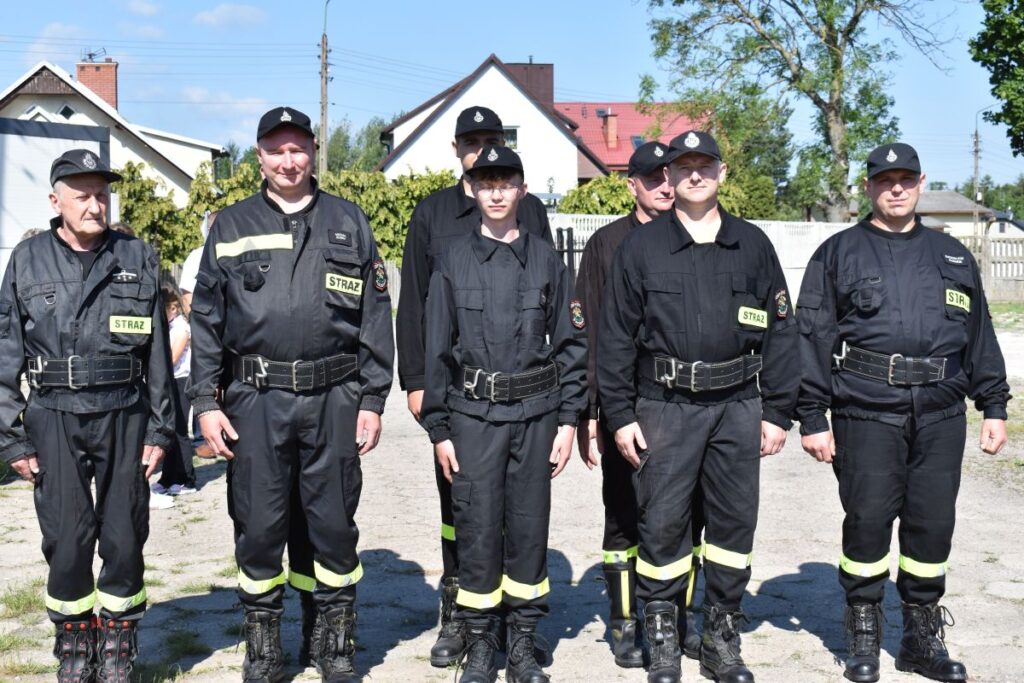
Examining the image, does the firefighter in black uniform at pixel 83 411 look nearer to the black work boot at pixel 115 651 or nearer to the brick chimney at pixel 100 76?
the black work boot at pixel 115 651

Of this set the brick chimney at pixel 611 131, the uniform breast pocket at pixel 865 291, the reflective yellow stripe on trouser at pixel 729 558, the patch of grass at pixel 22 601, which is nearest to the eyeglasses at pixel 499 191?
the uniform breast pocket at pixel 865 291

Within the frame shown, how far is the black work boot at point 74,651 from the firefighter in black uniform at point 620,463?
2.39m

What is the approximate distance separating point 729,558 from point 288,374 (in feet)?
6.87

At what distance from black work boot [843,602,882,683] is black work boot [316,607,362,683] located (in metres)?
2.22

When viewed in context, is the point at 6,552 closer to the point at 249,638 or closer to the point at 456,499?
the point at 249,638

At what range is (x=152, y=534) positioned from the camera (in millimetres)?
7988

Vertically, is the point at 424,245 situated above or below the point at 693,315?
above

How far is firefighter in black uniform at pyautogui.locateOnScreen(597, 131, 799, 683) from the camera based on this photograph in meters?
5.00

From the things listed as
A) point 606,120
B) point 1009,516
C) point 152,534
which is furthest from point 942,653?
point 606,120

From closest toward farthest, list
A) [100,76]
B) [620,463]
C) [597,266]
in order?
[620,463]
[597,266]
[100,76]

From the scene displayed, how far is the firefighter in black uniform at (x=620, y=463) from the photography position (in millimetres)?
5484

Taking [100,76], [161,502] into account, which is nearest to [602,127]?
[100,76]

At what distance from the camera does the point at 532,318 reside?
5078 mm

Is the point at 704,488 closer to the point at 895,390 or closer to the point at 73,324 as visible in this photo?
the point at 895,390
